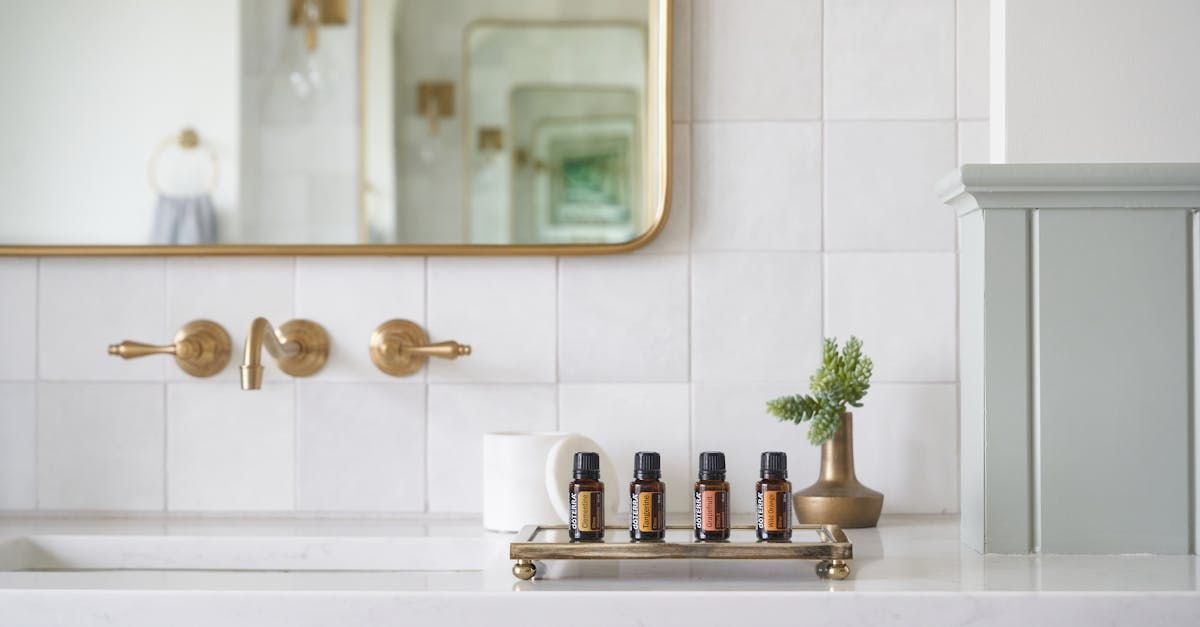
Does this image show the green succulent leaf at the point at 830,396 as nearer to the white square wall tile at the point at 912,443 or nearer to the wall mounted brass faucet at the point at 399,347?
the white square wall tile at the point at 912,443

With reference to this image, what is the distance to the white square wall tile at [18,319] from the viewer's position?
1461 millimetres

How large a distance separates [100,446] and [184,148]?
0.39m

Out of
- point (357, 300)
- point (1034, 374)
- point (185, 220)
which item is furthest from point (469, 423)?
point (1034, 374)

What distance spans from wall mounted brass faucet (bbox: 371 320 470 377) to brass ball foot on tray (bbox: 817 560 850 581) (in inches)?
22.4

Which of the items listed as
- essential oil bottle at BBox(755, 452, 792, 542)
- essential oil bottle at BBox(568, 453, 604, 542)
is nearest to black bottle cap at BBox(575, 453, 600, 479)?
essential oil bottle at BBox(568, 453, 604, 542)

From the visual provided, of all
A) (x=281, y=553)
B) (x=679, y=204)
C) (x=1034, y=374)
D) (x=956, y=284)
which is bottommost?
(x=281, y=553)

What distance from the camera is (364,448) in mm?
1442

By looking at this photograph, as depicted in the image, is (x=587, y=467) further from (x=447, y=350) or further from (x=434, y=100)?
(x=434, y=100)

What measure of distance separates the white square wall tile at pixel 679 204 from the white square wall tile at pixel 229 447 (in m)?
0.50

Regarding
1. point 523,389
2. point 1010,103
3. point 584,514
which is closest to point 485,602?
point 584,514

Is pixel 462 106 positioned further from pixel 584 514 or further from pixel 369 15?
pixel 584 514

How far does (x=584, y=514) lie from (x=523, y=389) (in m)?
0.39

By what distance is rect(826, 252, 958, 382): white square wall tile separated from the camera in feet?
4.69

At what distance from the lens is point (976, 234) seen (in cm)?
119
